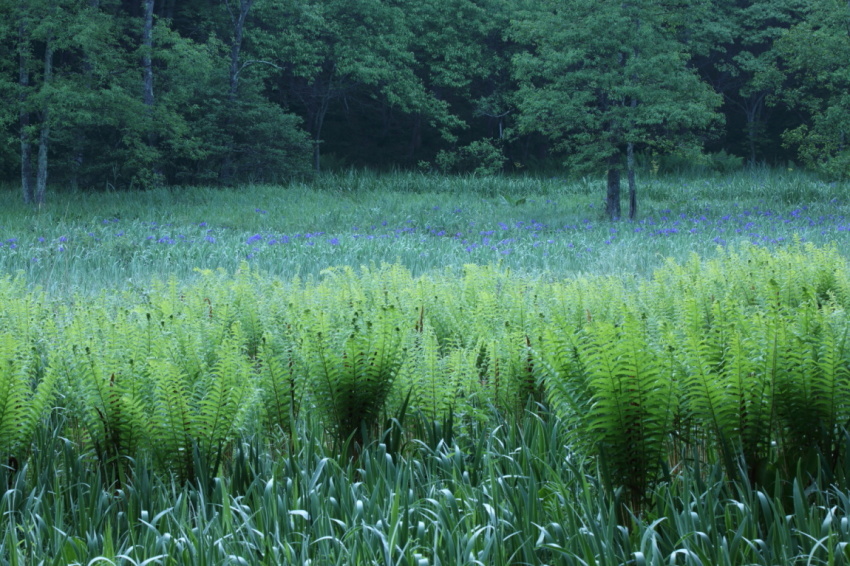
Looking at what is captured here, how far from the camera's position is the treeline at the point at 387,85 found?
17.1 m

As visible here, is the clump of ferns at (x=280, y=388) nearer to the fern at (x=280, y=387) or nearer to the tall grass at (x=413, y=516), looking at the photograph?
the fern at (x=280, y=387)

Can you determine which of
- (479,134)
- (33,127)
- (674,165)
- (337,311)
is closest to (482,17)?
(479,134)

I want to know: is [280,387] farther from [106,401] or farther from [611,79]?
[611,79]

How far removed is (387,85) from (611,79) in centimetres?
1271

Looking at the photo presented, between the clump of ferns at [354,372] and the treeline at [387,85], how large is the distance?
14471 mm

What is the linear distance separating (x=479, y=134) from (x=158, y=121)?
58.3ft

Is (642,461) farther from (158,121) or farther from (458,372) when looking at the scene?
(158,121)

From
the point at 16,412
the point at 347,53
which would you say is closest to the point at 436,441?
the point at 16,412

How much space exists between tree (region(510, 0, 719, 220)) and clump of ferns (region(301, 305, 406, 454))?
1444 centimetres

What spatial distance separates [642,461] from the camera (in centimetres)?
239

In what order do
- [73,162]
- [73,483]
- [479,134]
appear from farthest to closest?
[479,134] → [73,162] → [73,483]

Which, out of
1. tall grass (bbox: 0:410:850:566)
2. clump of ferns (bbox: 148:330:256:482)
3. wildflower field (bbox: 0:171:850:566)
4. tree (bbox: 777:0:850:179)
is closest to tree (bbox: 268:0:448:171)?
tree (bbox: 777:0:850:179)

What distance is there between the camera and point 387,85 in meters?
28.2

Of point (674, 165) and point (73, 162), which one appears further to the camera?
point (674, 165)
